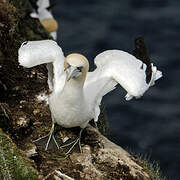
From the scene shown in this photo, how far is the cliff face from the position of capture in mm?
6047

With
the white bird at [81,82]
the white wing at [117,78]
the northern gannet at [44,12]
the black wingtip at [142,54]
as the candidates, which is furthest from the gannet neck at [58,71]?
the northern gannet at [44,12]

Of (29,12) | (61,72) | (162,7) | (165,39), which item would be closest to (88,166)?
(61,72)

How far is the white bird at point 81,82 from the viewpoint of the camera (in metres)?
6.38

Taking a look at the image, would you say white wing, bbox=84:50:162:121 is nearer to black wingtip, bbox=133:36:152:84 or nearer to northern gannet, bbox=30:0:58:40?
black wingtip, bbox=133:36:152:84

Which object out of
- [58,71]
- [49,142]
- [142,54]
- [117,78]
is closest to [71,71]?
[58,71]

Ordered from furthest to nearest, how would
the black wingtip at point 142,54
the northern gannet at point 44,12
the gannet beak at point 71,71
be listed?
the northern gannet at point 44,12, the black wingtip at point 142,54, the gannet beak at point 71,71

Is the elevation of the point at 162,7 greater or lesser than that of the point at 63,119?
lesser

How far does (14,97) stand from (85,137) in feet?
3.56

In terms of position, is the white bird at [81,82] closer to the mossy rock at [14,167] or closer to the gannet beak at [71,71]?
the gannet beak at [71,71]

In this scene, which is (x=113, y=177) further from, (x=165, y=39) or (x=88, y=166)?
(x=165, y=39)

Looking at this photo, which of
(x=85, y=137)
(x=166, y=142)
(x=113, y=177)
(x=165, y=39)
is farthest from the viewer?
(x=165, y=39)

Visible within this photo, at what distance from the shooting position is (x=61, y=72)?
6.67m

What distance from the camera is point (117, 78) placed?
662 centimetres

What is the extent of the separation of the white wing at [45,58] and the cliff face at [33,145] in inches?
23.1
